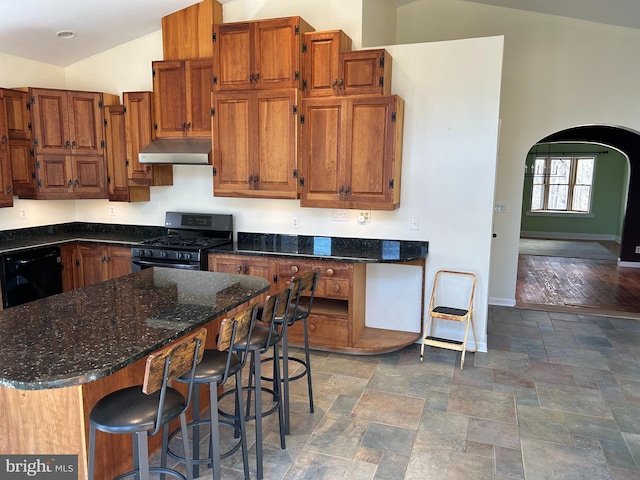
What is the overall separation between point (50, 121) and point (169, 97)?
4.09 feet

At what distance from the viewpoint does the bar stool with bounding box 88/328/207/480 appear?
1.59m

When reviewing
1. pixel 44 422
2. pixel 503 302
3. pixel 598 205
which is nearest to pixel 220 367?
pixel 44 422

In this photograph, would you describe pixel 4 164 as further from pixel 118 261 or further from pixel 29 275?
pixel 118 261

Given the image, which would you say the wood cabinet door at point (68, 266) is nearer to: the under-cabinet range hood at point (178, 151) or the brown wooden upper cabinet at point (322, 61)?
the under-cabinet range hood at point (178, 151)

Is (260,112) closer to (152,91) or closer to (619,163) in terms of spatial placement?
(152,91)

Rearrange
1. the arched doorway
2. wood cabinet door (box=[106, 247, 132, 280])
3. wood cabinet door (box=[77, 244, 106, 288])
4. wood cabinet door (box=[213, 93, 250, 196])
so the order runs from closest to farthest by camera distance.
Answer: wood cabinet door (box=[213, 93, 250, 196]) → wood cabinet door (box=[106, 247, 132, 280]) → wood cabinet door (box=[77, 244, 106, 288]) → the arched doorway

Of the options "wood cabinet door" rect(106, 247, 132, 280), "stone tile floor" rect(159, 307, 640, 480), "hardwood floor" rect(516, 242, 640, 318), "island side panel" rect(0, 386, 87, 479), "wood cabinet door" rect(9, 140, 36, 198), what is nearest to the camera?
"island side panel" rect(0, 386, 87, 479)

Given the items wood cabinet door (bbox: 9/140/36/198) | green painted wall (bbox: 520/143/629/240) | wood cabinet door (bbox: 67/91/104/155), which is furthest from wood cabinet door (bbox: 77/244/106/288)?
green painted wall (bbox: 520/143/629/240)

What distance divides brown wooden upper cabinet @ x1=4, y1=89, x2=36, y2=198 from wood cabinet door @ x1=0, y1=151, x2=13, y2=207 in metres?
0.07

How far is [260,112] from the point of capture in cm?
→ 404

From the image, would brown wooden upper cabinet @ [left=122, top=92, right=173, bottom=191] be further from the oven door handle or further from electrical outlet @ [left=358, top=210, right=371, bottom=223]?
electrical outlet @ [left=358, top=210, right=371, bottom=223]

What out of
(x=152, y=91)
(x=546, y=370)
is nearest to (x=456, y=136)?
(x=546, y=370)

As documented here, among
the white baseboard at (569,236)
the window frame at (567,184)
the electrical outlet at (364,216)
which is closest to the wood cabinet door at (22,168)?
the electrical outlet at (364,216)

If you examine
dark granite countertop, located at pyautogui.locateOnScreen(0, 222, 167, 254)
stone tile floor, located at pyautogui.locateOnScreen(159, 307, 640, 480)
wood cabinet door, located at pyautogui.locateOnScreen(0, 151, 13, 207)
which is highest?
wood cabinet door, located at pyautogui.locateOnScreen(0, 151, 13, 207)
